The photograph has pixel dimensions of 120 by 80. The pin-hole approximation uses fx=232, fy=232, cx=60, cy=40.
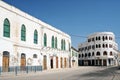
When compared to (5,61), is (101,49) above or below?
above

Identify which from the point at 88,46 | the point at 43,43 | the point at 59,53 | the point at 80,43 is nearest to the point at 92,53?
the point at 88,46

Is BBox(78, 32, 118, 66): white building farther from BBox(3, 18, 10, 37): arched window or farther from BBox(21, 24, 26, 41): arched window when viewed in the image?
BBox(3, 18, 10, 37): arched window

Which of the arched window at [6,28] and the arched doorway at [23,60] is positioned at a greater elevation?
the arched window at [6,28]

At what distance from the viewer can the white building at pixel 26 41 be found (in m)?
31.2

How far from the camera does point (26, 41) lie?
37094 millimetres

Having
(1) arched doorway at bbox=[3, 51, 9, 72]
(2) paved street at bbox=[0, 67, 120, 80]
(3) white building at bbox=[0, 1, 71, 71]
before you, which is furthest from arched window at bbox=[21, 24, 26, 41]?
(2) paved street at bbox=[0, 67, 120, 80]

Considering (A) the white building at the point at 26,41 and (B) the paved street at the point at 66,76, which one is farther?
(A) the white building at the point at 26,41

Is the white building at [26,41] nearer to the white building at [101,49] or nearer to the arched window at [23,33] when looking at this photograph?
the arched window at [23,33]

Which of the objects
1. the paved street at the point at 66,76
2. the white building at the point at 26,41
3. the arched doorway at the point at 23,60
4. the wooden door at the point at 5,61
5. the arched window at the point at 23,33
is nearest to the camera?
the paved street at the point at 66,76

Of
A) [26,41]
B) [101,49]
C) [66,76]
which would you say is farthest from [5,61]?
[101,49]

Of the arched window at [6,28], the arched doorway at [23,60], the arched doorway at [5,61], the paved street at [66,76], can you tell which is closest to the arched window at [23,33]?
the arched doorway at [23,60]

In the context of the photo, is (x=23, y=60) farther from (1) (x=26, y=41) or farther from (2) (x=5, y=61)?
(2) (x=5, y=61)

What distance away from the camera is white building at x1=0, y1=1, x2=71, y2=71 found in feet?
102

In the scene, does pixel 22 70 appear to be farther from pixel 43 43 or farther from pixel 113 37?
pixel 113 37
